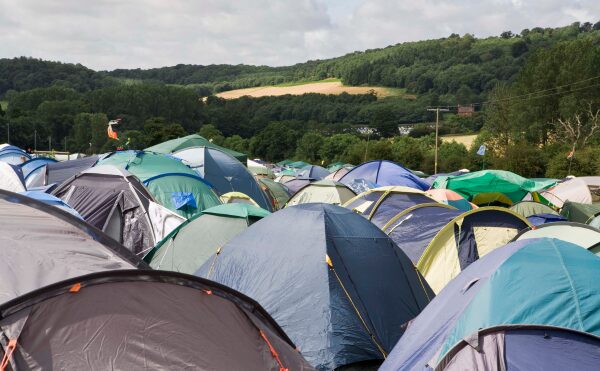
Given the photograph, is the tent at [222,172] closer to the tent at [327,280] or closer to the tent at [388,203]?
the tent at [388,203]

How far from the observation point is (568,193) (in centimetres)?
2150

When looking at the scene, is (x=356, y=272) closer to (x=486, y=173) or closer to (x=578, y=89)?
(x=486, y=173)

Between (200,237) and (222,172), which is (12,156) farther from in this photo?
(200,237)

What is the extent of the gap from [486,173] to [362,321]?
15003mm

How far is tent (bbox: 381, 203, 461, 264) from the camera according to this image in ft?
33.1

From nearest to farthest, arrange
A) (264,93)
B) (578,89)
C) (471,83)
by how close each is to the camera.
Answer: (578,89) → (471,83) → (264,93)

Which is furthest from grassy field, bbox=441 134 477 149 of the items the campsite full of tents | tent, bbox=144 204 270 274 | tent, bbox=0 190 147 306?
tent, bbox=0 190 147 306

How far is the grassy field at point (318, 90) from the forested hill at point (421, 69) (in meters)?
2.05

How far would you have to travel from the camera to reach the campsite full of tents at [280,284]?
383 cm

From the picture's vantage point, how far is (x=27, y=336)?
3.56 metres

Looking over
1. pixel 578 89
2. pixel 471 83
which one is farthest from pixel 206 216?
pixel 471 83

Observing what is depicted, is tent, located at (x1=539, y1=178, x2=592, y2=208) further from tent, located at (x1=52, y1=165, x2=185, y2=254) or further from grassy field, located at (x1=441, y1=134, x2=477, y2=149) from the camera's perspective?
grassy field, located at (x1=441, y1=134, x2=477, y2=149)

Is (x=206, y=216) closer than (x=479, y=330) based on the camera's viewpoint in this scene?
No

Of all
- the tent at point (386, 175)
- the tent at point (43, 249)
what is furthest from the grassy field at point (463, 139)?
the tent at point (43, 249)
